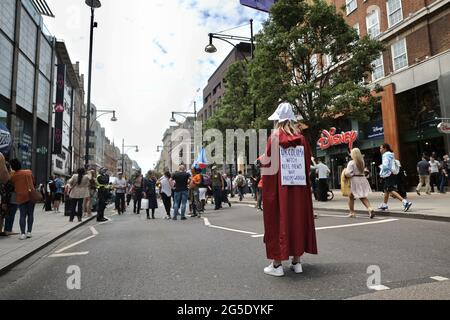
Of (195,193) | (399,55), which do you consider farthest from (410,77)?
(195,193)

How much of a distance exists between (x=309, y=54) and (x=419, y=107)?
760 centimetres

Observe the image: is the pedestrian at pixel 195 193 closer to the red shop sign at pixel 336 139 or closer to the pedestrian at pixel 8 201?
the pedestrian at pixel 8 201

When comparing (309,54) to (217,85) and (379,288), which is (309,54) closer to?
(379,288)

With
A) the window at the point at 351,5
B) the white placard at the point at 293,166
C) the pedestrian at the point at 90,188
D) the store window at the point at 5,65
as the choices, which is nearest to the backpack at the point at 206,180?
the pedestrian at the point at 90,188

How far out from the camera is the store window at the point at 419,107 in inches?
731

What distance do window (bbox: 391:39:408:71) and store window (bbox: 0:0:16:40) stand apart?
22.7m

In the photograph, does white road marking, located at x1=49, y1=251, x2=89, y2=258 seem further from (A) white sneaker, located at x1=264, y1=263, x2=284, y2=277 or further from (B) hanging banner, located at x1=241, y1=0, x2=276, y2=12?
(B) hanging banner, located at x1=241, y1=0, x2=276, y2=12

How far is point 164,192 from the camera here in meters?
13.2

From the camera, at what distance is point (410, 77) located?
19.6 meters

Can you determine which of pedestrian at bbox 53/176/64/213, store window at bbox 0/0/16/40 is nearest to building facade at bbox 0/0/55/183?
store window at bbox 0/0/16/40
